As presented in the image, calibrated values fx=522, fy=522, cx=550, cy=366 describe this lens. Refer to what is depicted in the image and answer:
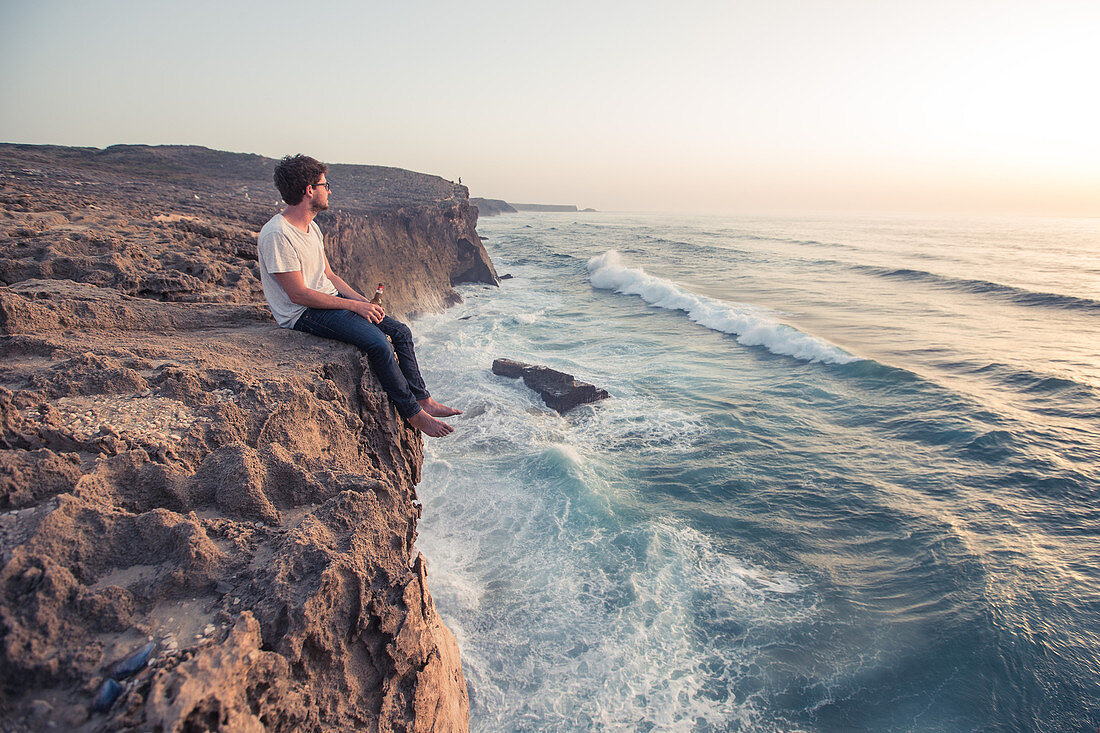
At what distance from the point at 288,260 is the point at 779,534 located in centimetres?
641

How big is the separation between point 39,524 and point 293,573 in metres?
0.96

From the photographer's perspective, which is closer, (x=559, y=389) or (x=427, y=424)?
(x=427, y=424)

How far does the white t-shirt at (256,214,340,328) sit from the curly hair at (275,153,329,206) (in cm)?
18

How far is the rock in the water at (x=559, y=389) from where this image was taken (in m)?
10.6

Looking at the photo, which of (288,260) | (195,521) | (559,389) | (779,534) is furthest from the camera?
(559,389)

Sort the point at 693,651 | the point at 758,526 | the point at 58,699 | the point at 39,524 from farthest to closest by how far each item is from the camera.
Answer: the point at 758,526 < the point at 693,651 < the point at 39,524 < the point at 58,699

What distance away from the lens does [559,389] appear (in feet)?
35.5

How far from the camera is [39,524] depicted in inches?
81.6

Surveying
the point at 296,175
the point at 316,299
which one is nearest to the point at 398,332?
the point at 316,299

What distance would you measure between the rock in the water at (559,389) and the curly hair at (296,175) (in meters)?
7.29

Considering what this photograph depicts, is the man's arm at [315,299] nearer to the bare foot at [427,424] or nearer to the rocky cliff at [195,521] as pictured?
the rocky cliff at [195,521]

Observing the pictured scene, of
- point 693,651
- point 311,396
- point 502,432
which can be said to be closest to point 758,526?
point 693,651

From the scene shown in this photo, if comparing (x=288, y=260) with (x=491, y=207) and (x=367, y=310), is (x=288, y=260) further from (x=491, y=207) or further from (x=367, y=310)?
(x=491, y=207)

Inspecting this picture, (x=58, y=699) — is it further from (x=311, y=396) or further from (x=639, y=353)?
(x=639, y=353)
